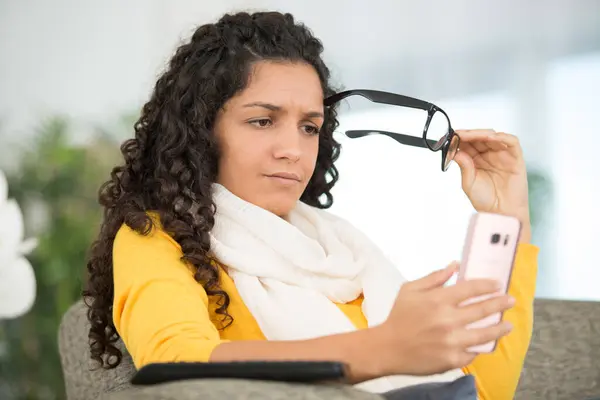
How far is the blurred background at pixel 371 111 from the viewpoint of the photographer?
8.84ft

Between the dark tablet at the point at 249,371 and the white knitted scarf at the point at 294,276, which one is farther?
the white knitted scarf at the point at 294,276

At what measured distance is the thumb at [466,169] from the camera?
1568mm

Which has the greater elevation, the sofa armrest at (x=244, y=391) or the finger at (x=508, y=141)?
the finger at (x=508, y=141)

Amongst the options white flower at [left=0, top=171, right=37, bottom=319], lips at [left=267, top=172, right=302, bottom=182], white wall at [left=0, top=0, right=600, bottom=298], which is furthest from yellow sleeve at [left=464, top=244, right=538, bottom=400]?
white flower at [left=0, top=171, right=37, bottom=319]

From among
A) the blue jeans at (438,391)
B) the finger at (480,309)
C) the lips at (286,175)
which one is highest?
the lips at (286,175)

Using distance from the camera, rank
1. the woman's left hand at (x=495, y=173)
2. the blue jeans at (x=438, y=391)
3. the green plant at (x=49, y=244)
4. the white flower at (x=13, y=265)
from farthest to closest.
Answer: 1. the green plant at (x=49, y=244)
2. the white flower at (x=13, y=265)
3. the woman's left hand at (x=495, y=173)
4. the blue jeans at (x=438, y=391)

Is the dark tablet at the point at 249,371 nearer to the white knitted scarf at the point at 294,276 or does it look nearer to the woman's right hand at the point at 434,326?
the woman's right hand at the point at 434,326

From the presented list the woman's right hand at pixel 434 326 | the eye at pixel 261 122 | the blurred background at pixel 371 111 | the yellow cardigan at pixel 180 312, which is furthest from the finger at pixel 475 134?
the blurred background at pixel 371 111

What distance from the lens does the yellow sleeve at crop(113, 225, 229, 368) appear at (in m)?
1.11

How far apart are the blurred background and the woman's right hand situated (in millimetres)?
1905

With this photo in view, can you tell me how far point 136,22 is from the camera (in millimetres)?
2873

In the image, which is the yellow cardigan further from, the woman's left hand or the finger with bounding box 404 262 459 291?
the finger with bounding box 404 262 459 291

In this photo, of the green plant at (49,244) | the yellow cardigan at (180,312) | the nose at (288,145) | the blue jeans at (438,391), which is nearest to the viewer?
the yellow cardigan at (180,312)

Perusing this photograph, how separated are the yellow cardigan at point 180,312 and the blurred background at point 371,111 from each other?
1.40 metres
